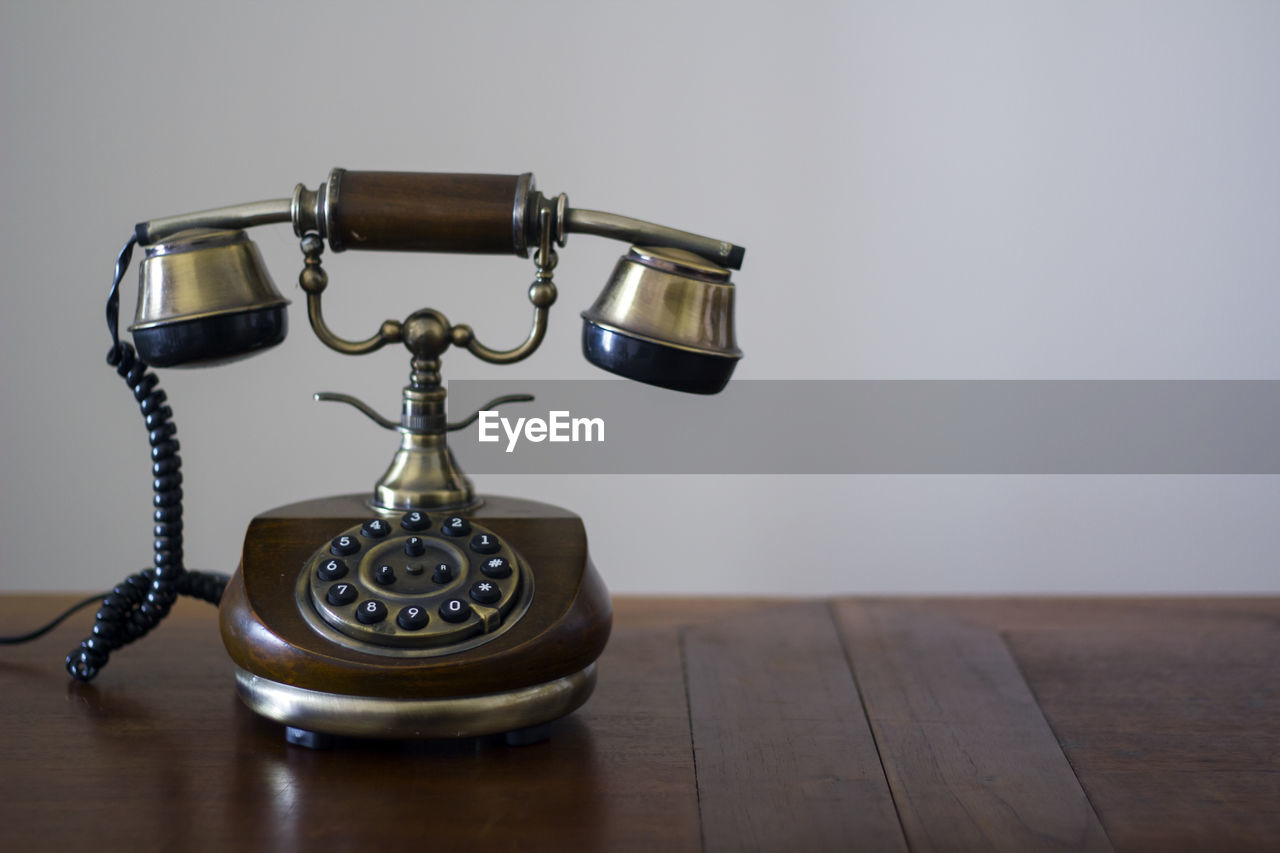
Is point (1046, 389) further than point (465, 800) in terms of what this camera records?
Yes

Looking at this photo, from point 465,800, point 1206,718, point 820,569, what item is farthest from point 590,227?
point 820,569

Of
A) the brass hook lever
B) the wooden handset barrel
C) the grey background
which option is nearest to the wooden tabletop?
the brass hook lever

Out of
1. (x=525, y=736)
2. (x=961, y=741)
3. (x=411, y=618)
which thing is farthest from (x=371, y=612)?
(x=961, y=741)

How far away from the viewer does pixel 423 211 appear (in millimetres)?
846

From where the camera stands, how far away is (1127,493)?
178 centimetres

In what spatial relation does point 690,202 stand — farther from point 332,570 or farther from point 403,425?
point 332,570

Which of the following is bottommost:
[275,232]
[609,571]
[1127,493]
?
[609,571]

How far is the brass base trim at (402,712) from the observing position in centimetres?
75

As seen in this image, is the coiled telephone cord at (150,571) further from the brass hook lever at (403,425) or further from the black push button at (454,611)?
the black push button at (454,611)

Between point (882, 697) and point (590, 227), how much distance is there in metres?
0.42

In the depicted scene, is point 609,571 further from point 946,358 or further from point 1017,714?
point 1017,714

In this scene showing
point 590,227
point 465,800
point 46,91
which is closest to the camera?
point 465,800

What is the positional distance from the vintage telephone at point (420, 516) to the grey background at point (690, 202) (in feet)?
2.45

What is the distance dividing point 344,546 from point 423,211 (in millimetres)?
238
